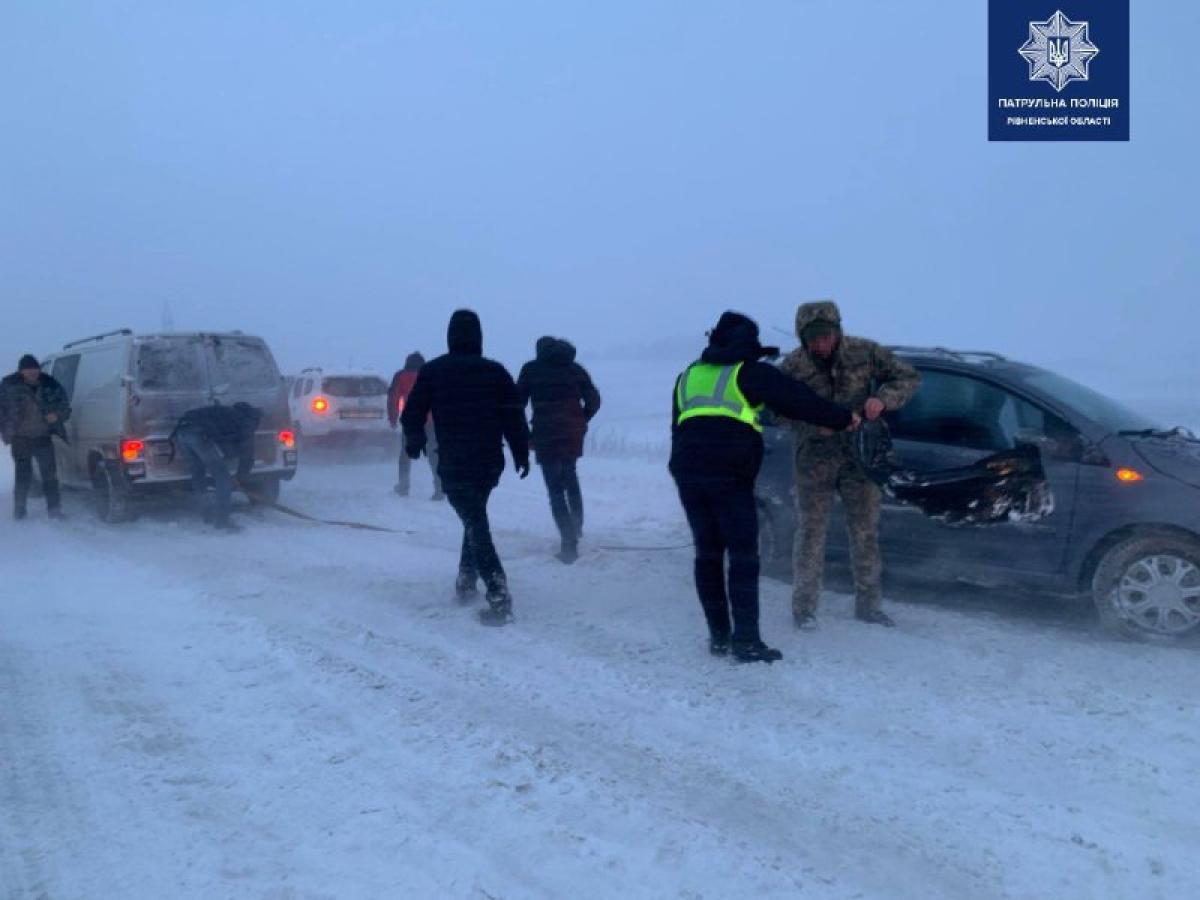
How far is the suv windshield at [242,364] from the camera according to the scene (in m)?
11.0

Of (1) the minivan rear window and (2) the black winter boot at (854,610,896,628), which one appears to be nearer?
(2) the black winter boot at (854,610,896,628)

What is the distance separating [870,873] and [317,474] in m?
14.1

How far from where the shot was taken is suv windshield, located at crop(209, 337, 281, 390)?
435 inches

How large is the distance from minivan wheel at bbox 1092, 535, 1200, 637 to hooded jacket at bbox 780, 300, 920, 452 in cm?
157

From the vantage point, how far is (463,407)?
6230 mm

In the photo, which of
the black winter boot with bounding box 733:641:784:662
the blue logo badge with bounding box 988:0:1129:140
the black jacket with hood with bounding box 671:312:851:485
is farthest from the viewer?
the blue logo badge with bounding box 988:0:1129:140

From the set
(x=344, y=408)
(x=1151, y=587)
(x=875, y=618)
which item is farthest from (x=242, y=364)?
(x=1151, y=587)

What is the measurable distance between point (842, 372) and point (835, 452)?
452mm

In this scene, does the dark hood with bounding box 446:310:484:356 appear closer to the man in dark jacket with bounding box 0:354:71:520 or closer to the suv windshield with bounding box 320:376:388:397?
the man in dark jacket with bounding box 0:354:71:520

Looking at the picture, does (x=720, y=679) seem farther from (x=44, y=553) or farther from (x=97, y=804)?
(x=44, y=553)

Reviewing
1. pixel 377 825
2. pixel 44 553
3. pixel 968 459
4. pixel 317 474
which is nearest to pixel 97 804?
pixel 377 825

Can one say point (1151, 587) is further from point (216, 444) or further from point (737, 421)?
point (216, 444)

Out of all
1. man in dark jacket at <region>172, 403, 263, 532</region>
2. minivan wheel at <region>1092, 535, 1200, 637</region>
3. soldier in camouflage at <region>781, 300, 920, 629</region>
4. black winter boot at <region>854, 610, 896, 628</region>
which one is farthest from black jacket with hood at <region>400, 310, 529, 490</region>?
man in dark jacket at <region>172, 403, 263, 532</region>

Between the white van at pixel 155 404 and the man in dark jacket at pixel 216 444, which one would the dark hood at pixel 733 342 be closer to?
the man in dark jacket at pixel 216 444
